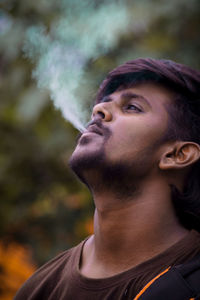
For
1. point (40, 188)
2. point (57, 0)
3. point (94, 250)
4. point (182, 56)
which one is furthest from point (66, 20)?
point (40, 188)

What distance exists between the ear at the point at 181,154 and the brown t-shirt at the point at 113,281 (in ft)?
0.95

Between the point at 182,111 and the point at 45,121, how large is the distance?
91.4 inches

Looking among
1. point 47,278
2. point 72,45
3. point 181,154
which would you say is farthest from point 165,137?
point 72,45

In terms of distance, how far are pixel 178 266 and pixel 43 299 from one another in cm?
68

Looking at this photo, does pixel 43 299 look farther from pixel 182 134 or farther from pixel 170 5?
pixel 170 5

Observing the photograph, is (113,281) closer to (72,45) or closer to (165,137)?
(165,137)

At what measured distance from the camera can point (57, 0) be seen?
3.53 m

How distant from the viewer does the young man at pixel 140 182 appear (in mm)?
1830

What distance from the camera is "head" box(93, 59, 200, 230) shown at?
75.5 inches

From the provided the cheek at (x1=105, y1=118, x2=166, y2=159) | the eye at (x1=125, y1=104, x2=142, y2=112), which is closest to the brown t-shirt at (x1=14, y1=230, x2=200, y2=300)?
the cheek at (x1=105, y1=118, x2=166, y2=159)

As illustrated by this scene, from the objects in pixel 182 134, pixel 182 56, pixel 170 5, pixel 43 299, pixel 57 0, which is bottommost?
pixel 43 299

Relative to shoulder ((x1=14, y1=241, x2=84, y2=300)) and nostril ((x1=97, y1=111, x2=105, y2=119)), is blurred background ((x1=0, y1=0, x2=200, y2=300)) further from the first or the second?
shoulder ((x1=14, y1=241, x2=84, y2=300))

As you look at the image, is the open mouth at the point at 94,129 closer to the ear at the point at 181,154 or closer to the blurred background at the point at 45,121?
the ear at the point at 181,154

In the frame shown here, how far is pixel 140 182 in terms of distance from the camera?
189cm
